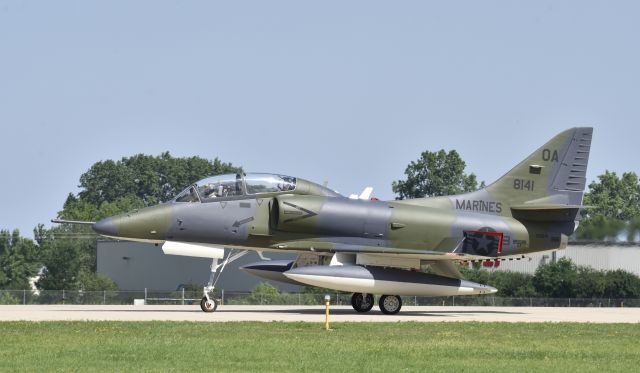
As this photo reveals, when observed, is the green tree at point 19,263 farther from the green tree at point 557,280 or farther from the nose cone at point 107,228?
the nose cone at point 107,228

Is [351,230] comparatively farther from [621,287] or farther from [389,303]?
[621,287]

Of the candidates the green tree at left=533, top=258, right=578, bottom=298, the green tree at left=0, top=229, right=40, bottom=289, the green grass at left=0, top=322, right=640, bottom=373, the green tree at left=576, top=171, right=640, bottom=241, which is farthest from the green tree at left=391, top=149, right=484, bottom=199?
the green grass at left=0, top=322, right=640, bottom=373

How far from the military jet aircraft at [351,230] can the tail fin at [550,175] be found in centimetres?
9

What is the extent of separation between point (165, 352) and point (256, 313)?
40.1 ft

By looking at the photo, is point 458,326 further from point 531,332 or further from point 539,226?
point 539,226

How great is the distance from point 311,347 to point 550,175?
50.7 feet

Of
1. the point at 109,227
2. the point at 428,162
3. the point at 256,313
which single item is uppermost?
the point at 428,162

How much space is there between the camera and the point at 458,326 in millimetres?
25578

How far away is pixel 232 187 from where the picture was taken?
30.6m

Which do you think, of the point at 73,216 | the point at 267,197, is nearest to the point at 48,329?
the point at 267,197

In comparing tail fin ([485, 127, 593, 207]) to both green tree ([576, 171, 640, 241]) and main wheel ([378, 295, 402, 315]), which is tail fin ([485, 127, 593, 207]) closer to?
main wheel ([378, 295, 402, 315])

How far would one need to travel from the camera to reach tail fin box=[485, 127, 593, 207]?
110 ft

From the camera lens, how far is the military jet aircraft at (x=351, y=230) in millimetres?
30188

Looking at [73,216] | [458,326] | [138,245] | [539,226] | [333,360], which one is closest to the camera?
[333,360]
